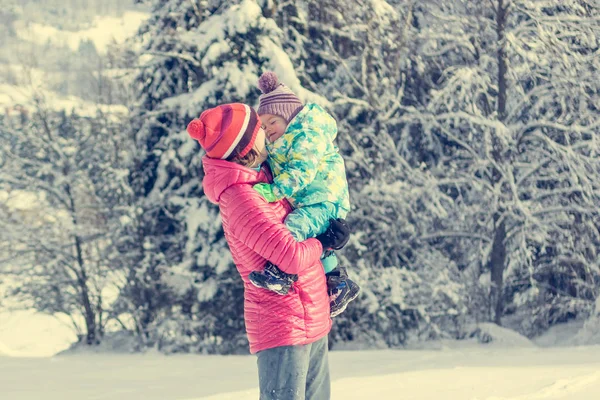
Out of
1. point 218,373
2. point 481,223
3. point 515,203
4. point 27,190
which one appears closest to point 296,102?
point 218,373

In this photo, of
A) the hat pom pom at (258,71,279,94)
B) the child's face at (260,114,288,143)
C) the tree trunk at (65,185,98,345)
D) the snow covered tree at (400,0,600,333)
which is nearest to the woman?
the child's face at (260,114,288,143)

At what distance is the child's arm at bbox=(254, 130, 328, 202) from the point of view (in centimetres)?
224

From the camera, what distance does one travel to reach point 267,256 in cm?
211

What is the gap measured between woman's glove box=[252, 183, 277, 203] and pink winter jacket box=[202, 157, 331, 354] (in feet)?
0.07

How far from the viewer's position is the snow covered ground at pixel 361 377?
14.6 ft

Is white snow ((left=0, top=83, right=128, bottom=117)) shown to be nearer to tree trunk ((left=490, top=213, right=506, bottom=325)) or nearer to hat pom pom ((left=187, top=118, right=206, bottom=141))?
tree trunk ((left=490, top=213, right=506, bottom=325))

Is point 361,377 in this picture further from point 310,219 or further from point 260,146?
point 260,146

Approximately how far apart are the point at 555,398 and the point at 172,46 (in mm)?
11171

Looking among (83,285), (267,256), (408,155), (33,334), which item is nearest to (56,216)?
(83,285)

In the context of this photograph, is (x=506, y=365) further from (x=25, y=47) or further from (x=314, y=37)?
(x=25, y=47)

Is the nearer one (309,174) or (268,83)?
(309,174)

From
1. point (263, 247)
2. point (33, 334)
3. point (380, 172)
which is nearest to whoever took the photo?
point (263, 247)

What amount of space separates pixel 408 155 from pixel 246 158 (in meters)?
11.4

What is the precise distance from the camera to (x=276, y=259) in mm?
2105
